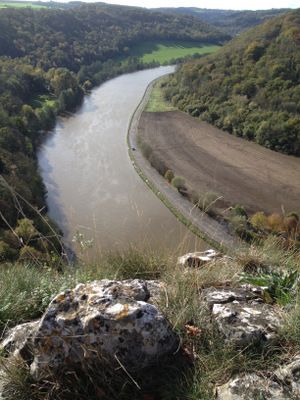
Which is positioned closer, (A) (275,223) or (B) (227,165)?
(A) (275,223)

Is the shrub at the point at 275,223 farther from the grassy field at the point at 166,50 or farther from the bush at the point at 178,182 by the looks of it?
the grassy field at the point at 166,50

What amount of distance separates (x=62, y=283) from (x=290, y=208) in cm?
2687

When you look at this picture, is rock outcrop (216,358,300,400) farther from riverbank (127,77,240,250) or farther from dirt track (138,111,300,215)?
dirt track (138,111,300,215)

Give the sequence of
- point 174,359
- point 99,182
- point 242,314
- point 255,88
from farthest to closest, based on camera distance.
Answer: point 255,88 → point 99,182 → point 242,314 → point 174,359

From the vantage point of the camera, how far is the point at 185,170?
1288 inches

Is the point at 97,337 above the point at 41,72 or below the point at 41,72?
below

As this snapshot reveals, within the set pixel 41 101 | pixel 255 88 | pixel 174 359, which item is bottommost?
pixel 41 101

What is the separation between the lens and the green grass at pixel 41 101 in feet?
166

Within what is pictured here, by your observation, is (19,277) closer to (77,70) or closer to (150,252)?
(150,252)

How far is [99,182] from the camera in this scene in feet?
99.7

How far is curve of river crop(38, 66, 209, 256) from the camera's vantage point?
75.0 ft

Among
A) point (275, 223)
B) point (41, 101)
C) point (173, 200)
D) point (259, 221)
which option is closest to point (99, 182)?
point (173, 200)

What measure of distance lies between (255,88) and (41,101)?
3976 cm

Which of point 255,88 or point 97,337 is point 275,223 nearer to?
point 97,337
